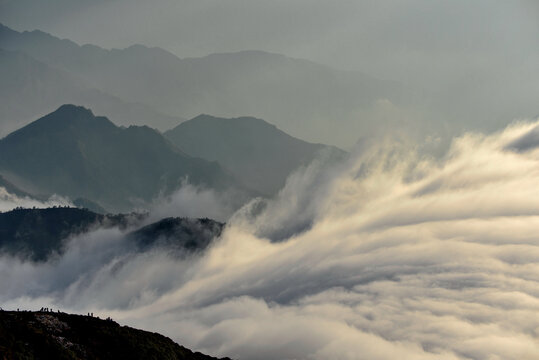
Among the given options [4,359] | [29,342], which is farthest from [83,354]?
[4,359]

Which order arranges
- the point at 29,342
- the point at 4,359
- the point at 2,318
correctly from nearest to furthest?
the point at 4,359, the point at 29,342, the point at 2,318

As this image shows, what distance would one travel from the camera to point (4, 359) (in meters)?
157

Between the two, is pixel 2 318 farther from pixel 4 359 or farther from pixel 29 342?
pixel 4 359

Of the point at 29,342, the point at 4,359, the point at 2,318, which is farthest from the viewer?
the point at 2,318

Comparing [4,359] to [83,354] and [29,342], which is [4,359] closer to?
[29,342]

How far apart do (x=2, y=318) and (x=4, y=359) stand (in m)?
40.0

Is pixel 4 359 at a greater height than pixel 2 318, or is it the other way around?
pixel 2 318

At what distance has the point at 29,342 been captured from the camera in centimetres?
18150

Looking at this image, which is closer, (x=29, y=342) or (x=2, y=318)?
(x=29, y=342)

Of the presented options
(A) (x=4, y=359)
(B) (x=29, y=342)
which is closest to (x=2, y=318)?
(B) (x=29, y=342)

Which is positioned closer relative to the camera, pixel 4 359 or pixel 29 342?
pixel 4 359

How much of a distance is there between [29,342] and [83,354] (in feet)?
70.4

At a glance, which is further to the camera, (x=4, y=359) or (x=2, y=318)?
(x=2, y=318)

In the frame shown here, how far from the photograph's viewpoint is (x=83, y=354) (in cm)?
19775
